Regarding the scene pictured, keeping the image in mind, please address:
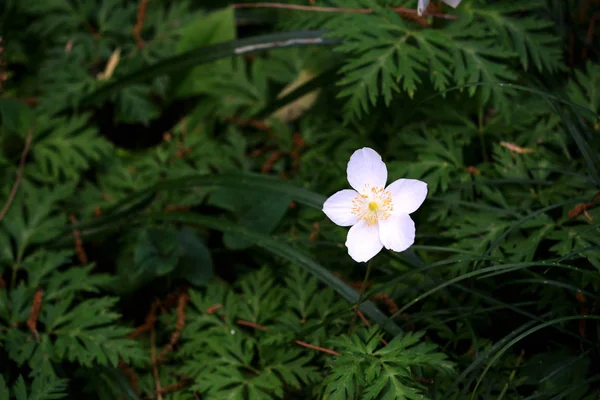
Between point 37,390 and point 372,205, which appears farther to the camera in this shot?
point 37,390

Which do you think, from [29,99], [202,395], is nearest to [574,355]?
[202,395]

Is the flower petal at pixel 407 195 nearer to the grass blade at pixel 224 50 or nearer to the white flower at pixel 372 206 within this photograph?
the white flower at pixel 372 206

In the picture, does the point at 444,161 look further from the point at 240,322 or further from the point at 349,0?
the point at 240,322

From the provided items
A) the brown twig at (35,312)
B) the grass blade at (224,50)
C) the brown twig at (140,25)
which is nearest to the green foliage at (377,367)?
the brown twig at (35,312)

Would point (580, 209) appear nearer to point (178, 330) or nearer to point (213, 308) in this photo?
point (213, 308)

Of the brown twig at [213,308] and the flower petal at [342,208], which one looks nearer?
the flower petal at [342,208]

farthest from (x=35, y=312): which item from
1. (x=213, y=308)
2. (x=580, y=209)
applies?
(x=580, y=209)
